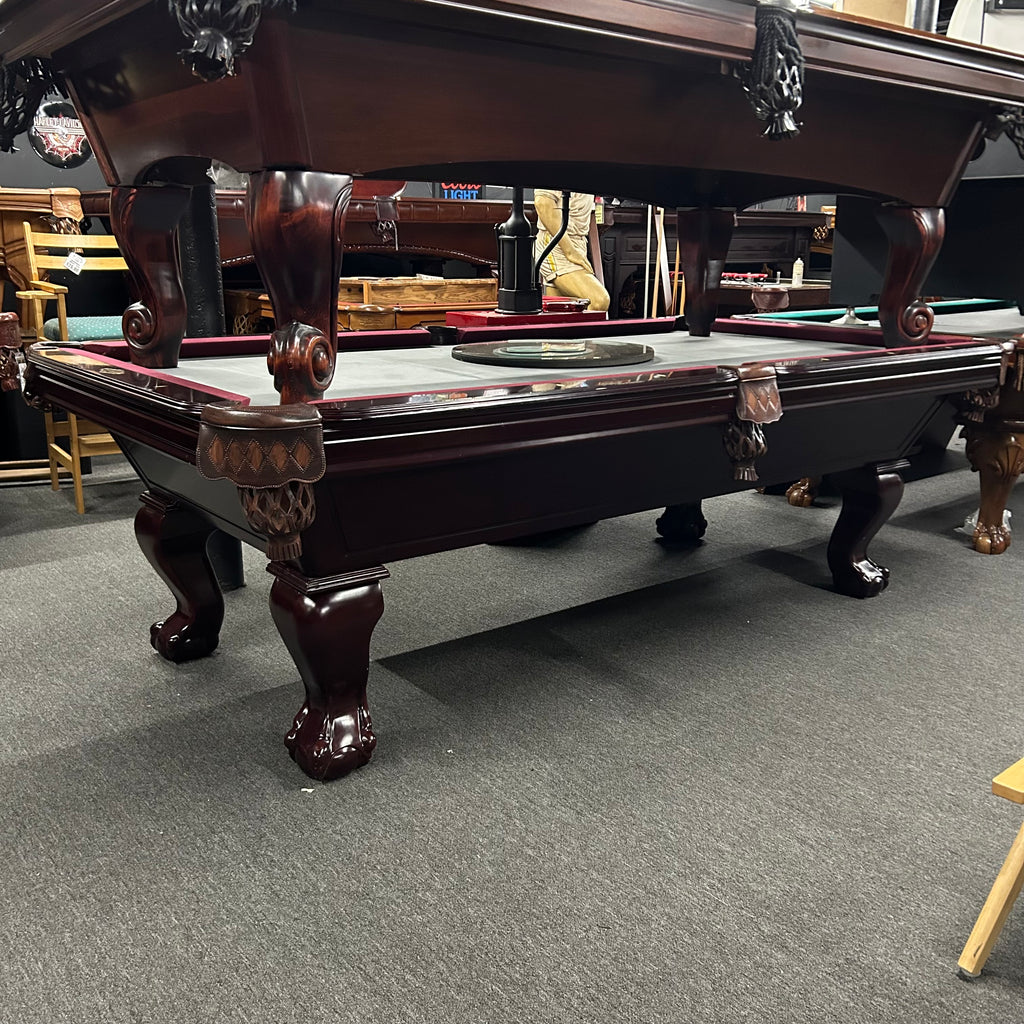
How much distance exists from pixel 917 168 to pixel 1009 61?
289 millimetres

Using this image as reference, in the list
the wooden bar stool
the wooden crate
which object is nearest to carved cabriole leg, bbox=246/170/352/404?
the wooden bar stool

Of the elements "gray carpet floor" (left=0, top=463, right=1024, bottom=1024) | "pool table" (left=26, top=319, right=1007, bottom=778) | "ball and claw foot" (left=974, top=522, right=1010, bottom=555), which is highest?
"pool table" (left=26, top=319, right=1007, bottom=778)

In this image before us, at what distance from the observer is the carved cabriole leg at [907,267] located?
2.25m

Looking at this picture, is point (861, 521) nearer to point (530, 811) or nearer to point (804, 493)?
A: point (804, 493)

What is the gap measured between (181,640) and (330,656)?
650 mm

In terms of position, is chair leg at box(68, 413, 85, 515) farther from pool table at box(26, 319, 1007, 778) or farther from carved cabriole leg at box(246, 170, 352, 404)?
carved cabriole leg at box(246, 170, 352, 404)

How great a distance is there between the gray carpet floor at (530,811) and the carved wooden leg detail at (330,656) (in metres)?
0.05

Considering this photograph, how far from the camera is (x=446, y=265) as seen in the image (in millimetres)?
5742

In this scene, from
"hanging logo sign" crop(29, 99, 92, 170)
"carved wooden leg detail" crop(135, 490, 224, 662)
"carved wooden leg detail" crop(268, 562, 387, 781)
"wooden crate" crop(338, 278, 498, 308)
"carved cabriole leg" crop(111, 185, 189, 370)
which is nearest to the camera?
"carved wooden leg detail" crop(268, 562, 387, 781)

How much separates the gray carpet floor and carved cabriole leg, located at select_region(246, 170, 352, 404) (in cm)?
69

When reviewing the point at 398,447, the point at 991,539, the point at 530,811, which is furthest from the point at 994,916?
the point at 991,539

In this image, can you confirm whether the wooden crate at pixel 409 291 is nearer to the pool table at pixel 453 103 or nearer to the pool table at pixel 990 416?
the pool table at pixel 990 416

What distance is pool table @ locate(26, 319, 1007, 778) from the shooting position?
4.56 feet

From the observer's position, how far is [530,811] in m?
1.57
